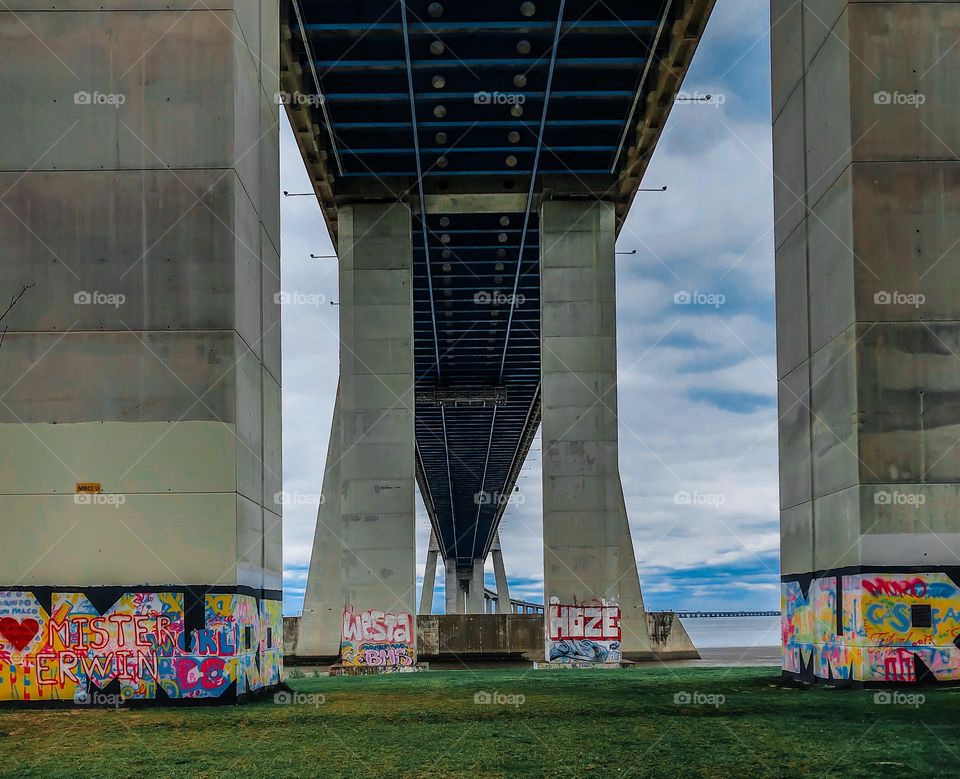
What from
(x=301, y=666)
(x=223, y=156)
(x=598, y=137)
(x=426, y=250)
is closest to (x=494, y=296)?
(x=426, y=250)

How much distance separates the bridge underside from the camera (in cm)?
3500

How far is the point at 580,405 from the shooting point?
140 feet

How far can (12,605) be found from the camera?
17.1 m

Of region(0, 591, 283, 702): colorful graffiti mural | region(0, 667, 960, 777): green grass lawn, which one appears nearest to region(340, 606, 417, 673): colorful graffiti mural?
region(0, 667, 960, 777): green grass lawn

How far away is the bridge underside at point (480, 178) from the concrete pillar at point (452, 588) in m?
128

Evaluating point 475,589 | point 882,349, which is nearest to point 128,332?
point 882,349

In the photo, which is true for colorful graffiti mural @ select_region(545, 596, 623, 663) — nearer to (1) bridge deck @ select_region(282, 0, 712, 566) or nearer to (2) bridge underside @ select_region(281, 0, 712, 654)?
(2) bridge underside @ select_region(281, 0, 712, 654)

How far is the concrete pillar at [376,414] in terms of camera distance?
1580 inches

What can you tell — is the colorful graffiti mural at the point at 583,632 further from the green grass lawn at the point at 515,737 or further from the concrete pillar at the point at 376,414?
the green grass lawn at the point at 515,737

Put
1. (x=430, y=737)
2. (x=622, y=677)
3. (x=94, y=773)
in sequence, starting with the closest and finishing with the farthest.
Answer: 1. (x=94, y=773)
2. (x=430, y=737)
3. (x=622, y=677)

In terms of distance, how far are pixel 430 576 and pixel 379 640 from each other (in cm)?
11211

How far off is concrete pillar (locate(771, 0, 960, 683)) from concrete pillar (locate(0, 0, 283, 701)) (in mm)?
9796

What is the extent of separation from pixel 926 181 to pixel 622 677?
1165 cm

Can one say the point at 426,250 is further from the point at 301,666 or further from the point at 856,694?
the point at 856,694
